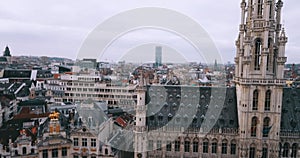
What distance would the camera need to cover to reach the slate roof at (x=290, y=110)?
146ft

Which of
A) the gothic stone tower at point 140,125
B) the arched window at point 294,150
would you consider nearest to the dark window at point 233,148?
the arched window at point 294,150

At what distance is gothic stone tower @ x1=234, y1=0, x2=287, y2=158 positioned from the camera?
141 ft

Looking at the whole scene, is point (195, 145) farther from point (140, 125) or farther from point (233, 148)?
point (140, 125)

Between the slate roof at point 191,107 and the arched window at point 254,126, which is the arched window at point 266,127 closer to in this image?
the arched window at point 254,126

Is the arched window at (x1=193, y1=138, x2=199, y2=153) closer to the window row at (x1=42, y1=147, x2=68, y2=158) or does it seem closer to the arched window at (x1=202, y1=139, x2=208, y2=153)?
the arched window at (x1=202, y1=139, x2=208, y2=153)

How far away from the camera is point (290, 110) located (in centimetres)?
4609

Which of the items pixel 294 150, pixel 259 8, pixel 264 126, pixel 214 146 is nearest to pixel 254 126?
pixel 264 126

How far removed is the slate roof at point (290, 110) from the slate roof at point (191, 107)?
8099 mm

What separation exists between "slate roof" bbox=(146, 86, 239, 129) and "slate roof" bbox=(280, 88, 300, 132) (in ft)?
26.6

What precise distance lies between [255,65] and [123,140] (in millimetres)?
26894

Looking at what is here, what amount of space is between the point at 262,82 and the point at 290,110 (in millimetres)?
8350

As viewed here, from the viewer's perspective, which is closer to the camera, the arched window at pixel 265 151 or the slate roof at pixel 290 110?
the arched window at pixel 265 151

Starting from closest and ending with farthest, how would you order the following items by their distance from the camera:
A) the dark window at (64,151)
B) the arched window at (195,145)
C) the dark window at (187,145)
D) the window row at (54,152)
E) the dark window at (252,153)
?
the window row at (54,152)
the dark window at (64,151)
the dark window at (252,153)
the arched window at (195,145)
the dark window at (187,145)

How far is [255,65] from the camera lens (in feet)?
145
